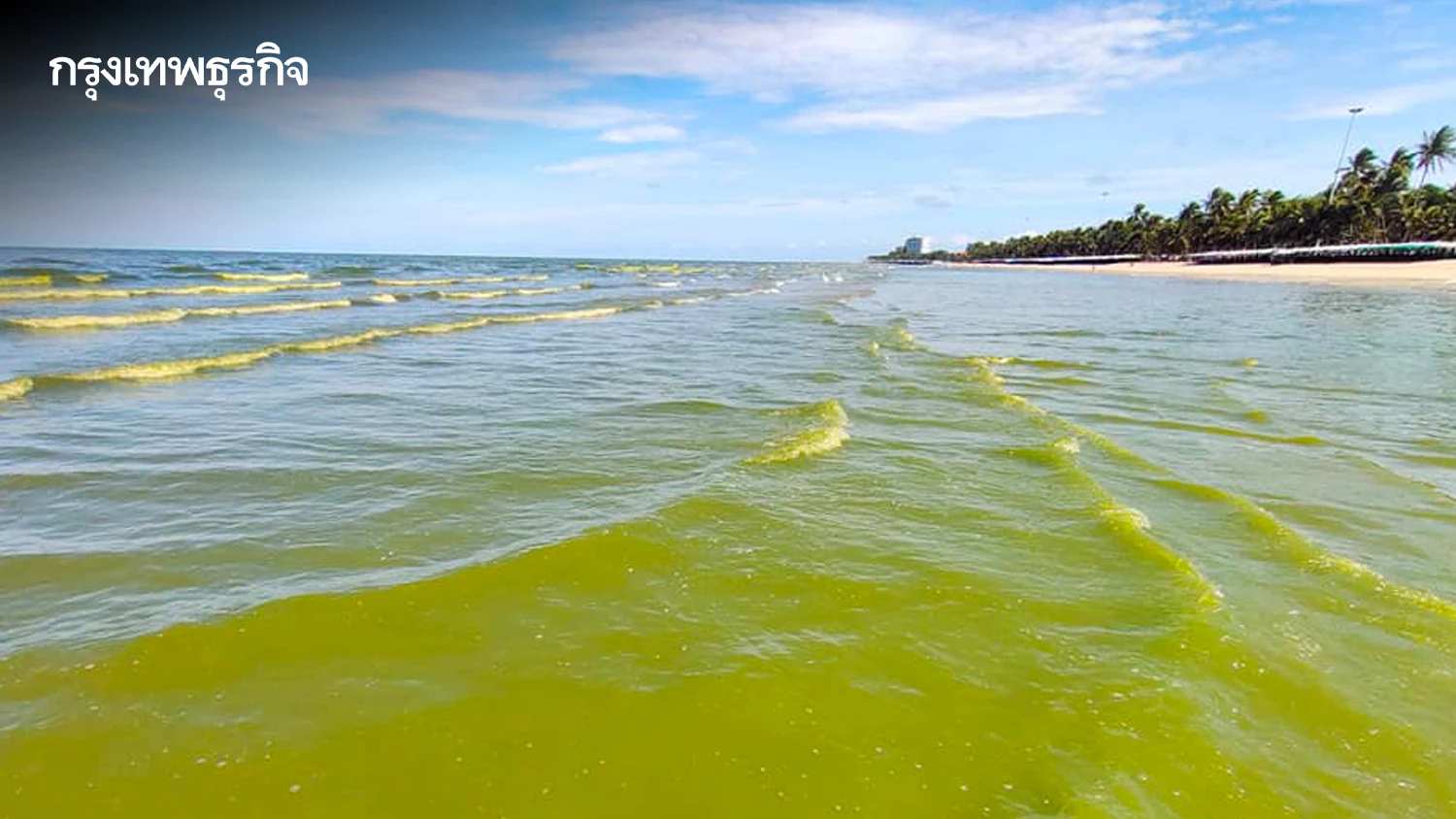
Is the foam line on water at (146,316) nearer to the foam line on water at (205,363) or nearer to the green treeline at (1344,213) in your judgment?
the foam line on water at (205,363)

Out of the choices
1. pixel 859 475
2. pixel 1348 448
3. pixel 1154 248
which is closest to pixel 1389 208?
pixel 1154 248

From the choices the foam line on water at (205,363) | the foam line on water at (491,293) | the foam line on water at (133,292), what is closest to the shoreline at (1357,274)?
the foam line on water at (491,293)

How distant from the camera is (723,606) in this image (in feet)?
16.4

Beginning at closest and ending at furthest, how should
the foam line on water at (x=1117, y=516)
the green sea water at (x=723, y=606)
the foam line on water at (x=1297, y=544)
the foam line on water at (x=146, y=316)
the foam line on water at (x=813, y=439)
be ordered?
the green sea water at (x=723, y=606) < the foam line on water at (x=1297, y=544) < the foam line on water at (x=1117, y=516) < the foam line on water at (x=813, y=439) < the foam line on water at (x=146, y=316)

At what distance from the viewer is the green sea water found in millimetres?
3424

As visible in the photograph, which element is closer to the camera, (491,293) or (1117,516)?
(1117,516)

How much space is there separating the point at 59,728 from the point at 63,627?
133 centimetres

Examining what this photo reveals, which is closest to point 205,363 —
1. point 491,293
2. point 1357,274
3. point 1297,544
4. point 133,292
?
point 1297,544

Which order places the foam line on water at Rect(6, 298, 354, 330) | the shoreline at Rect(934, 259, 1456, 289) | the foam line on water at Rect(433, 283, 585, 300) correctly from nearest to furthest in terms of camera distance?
the foam line on water at Rect(6, 298, 354, 330) → the foam line on water at Rect(433, 283, 585, 300) → the shoreline at Rect(934, 259, 1456, 289)

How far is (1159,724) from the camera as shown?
151 inches

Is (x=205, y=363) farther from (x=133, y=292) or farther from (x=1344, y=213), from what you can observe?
(x=1344, y=213)

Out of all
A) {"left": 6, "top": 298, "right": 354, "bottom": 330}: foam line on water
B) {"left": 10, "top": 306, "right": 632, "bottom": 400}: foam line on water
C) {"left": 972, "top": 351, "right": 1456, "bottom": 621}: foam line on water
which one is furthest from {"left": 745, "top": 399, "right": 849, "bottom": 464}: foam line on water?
{"left": 6, "top": 298, "right": 354, "bottom": 330}: foam line on water

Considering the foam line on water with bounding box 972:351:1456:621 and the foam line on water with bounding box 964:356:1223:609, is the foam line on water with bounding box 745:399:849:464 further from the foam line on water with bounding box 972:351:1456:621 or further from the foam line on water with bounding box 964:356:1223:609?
the foam line on water with bounding box 972:351:1456:621

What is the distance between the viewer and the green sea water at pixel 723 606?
11.2ft
